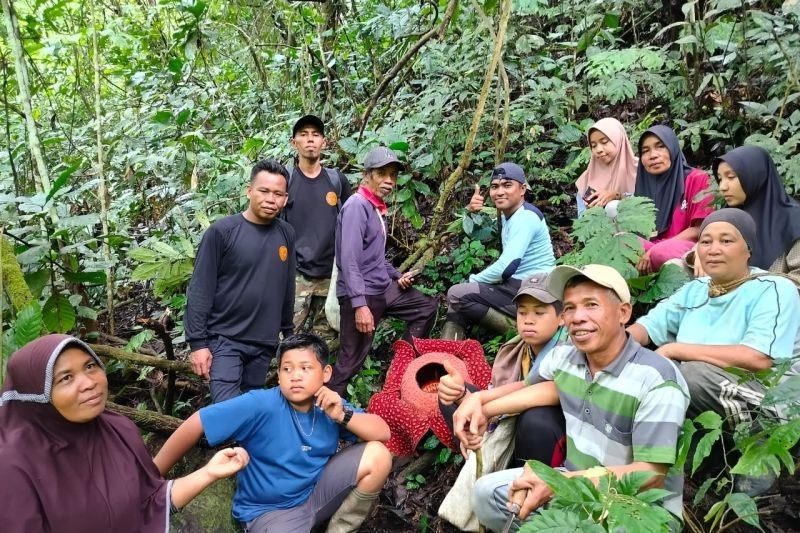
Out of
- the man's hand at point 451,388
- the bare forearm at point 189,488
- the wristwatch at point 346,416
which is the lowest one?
the bare forearm at point 189,488

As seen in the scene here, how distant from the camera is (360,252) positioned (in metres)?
4.63

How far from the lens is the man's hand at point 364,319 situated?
4.55 metres

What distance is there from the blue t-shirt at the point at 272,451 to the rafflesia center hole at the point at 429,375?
1192 millimetres

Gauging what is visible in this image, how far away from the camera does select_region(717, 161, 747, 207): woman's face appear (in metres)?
3.95

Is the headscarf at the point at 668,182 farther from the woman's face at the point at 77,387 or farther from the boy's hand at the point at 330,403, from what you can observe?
the woman's face at the point at 77,387

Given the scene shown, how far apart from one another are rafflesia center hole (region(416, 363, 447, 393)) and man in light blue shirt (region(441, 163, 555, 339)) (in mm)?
666

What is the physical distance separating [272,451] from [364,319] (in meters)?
1.58

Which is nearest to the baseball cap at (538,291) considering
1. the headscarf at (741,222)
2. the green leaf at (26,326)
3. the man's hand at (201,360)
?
the headscarf at (741,222)

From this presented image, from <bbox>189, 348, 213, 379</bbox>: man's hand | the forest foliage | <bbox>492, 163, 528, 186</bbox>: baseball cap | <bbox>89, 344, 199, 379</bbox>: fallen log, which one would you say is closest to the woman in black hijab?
the forest foliage

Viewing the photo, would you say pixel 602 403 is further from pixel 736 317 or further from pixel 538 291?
pixel 736 317

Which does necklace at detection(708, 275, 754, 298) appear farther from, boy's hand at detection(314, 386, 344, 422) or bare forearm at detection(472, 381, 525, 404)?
boy's hand at detection(314, 386, 344, 422)

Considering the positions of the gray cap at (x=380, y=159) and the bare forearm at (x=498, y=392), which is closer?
the bare forearm at (x=498, y=392)

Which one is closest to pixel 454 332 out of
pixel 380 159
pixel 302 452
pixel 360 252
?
pixel 360 252

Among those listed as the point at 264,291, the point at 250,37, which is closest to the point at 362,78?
the point at 250,37
